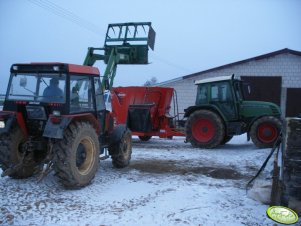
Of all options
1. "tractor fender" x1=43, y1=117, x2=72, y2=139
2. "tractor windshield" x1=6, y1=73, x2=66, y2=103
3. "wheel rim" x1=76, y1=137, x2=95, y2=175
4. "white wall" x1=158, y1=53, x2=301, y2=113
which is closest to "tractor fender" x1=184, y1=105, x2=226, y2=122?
"wheel rim" x1=76, y1=137, x2=95, y2=175

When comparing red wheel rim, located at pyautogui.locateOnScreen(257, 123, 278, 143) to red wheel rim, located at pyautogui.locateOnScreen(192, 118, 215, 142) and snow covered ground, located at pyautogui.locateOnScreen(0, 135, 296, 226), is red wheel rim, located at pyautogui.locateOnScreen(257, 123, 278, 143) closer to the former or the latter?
red wheel rim, located at pyautogui.locateOnScreen(192, 118, 215, 142)

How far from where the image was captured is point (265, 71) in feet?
57.9

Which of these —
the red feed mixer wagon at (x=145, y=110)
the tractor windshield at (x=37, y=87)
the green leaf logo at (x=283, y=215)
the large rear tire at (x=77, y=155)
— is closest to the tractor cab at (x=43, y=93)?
the tractor windshield at (x=37, y=87)

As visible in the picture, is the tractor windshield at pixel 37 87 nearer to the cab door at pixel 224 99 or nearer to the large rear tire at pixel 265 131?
the cab door at pixel 224 99

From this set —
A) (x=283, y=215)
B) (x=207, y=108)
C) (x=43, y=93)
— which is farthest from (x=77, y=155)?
(x=207, y=108)

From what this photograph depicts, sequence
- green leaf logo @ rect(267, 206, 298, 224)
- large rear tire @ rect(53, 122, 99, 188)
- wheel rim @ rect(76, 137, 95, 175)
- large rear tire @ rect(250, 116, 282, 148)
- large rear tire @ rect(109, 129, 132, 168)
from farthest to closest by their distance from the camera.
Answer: large rear tire @ rect(250, 116, 282, 148) < large rear tire @ rect(109, 129, 132, 168) < wheel rim @ rect(76, 137, 95, 175) < large rear tire @ rect(53, 122, 99, 188) < green leaf logo @ rect(267, 206, 298, 224)

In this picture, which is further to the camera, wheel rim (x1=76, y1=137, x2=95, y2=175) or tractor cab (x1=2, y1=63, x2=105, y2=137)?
wheel rim (x1=76, y1=137, x2=95, y2=175)

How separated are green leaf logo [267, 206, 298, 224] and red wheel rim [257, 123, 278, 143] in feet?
20.3

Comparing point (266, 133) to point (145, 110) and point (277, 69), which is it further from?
point (277, 69)

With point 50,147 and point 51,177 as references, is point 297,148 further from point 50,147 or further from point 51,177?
point 51,177

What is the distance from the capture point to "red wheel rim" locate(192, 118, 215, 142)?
11055 millimetres

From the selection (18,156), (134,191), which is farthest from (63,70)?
(134,191)

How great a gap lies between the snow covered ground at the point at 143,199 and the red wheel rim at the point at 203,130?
2863 mm

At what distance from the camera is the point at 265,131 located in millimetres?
10508
